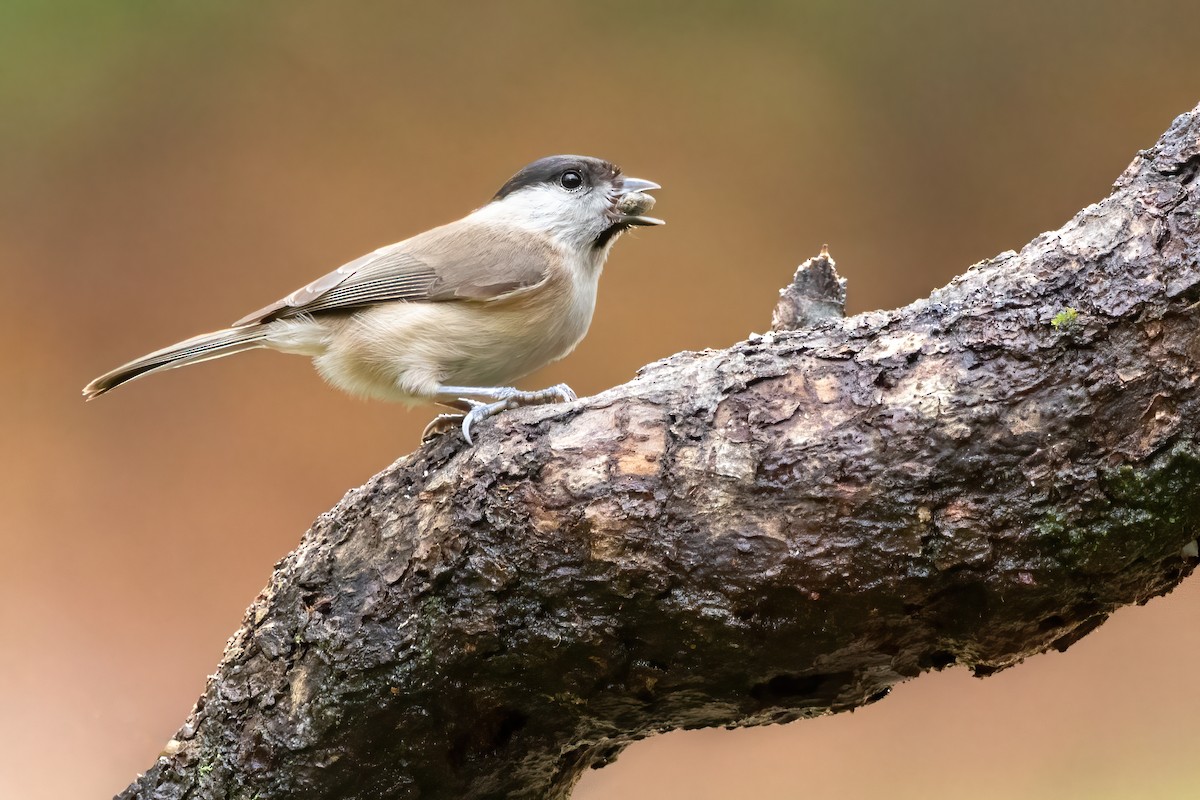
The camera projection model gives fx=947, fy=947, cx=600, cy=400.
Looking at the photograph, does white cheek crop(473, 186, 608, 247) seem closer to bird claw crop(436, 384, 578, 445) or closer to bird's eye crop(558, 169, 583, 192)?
bird's eye crop(558, 169, 583, 192)

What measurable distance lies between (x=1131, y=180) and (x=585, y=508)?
113 cm

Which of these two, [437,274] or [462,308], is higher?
[437,274]

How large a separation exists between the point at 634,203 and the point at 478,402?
79 cm

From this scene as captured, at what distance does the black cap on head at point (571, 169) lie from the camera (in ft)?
8.98

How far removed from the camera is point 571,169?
274 cm

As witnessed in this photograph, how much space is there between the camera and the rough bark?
5.01 ft

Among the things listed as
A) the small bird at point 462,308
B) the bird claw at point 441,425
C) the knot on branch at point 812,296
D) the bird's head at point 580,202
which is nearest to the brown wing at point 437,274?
the small bird at point 462,308

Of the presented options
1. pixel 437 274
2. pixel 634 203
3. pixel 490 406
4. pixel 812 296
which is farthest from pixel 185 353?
pixel 812 296

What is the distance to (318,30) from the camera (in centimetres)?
368

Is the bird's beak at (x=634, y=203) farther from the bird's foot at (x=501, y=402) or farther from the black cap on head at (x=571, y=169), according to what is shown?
the bird's foot at (x=501, y=402)

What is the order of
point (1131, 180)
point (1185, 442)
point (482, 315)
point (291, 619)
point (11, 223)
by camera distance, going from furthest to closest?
1. point (11, 223)
2. point (482, 315)
3. point (291, 619)
4. point (1131, 180)
5. point (1185, 442)

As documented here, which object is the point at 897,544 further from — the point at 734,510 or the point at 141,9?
the point at 141,9

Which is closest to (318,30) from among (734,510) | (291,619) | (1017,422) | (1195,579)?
(291,619)

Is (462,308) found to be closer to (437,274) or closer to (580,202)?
(437,274)
